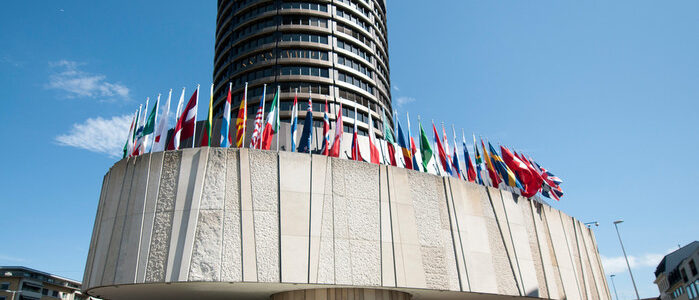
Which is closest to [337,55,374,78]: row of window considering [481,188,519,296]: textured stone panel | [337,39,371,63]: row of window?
[337,39,371,63]: row of window

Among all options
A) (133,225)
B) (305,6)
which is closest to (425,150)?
(133,225)

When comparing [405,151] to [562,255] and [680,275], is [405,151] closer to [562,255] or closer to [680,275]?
[562,255]

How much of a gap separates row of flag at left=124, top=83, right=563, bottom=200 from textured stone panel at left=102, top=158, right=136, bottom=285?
1.95 meters

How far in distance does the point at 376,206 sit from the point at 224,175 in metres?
5.42

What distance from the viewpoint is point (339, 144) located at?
66.0 ft

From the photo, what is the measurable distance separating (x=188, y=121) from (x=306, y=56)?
82.4 feet

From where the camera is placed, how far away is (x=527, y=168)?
23344 mm

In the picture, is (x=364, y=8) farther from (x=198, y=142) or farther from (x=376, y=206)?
(x=376, y=206)

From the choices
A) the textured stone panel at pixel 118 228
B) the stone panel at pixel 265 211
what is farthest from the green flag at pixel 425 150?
the textured stone panel at pixel 118 228

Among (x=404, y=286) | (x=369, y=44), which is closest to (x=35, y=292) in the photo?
(x=369, y=44)

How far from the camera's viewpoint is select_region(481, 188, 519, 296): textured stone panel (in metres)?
18.1

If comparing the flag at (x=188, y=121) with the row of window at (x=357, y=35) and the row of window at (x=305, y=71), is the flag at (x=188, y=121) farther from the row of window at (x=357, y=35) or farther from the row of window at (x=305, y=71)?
the row of window at (x=357, y=35)

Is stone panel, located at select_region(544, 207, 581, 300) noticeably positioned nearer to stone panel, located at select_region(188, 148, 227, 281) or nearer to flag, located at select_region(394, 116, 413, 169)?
flag, located at select_region(394, 116, 413, 169)

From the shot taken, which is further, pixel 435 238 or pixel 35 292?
pixel 35 292
